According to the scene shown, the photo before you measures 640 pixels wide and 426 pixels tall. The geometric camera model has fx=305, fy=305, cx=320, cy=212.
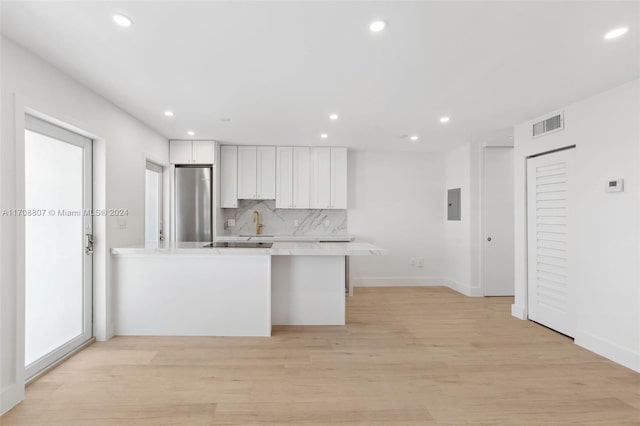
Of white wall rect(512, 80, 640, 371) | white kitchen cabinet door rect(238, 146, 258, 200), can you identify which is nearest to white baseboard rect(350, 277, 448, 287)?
white kitchen cabinet door rect(238, 146, 258, 200)

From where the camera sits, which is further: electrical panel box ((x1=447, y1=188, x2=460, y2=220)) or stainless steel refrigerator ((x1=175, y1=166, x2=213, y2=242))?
electrical panel box ((x1=447, y1=188, x2=460, y2=220))

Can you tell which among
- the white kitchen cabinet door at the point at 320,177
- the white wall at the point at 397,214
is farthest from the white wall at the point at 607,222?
the white kitchen cabinet door at the point at 320,177

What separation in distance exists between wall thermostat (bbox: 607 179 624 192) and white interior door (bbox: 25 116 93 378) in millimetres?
4712

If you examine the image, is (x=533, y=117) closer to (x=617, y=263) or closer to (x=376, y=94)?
(x=617, y=263)

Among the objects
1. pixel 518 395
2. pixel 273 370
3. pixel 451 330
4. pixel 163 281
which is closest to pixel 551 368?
pixel 518 395

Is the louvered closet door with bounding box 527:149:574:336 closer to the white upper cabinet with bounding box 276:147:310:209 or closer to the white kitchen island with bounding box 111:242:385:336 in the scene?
the white kitchen island with bounding box 111:242:385:336

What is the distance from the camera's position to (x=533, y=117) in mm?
3484

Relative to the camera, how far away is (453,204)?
208 inches

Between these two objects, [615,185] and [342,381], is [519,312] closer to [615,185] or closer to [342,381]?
[615,185]

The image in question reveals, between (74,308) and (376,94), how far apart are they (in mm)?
3389

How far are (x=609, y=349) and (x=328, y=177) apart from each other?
3859 millimetres

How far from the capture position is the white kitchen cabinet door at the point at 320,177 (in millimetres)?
5086

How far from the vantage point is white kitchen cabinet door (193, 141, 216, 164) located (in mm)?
4684

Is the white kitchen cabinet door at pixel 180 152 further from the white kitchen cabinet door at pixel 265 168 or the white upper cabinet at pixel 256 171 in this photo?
the white kitchen cabinet door at pixel 265 168
